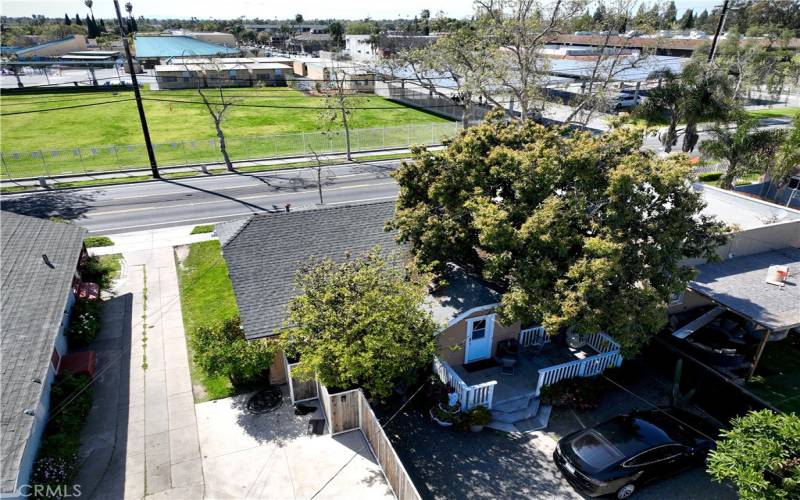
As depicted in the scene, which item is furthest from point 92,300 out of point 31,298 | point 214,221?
point 214,221

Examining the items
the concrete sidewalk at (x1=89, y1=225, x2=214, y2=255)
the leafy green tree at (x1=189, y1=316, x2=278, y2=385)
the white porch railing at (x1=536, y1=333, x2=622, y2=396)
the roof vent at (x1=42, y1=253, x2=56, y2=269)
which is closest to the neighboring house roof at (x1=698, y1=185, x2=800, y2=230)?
the white porch railing at (x1=536, y1=333, x2=622, y2=396)

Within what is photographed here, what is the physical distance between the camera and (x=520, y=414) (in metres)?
14.8

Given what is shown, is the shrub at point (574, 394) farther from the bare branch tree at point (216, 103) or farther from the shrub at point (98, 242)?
the bare branch tree at point (216, 103)

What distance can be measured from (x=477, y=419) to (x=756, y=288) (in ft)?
35.8

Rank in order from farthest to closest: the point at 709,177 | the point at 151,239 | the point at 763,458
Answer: the point at 709,177 → the point at 151,239 → the point at 763,458

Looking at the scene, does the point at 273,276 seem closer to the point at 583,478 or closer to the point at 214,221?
the point at 583,478

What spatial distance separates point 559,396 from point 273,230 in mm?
11360

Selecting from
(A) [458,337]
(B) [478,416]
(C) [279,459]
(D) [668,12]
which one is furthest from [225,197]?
(D) [668,12]

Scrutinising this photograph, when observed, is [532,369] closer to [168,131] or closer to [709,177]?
[709,177]

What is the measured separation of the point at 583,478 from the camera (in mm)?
12047

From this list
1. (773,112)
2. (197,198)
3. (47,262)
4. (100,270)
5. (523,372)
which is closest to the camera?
(523,372)

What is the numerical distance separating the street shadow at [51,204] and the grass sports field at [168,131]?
5830 millimetres

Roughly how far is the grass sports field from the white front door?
1172 inches

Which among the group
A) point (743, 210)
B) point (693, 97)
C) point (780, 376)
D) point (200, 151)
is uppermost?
point (693, 97)
